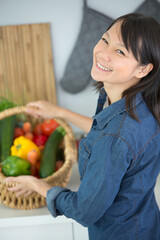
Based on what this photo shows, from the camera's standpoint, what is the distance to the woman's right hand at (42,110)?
3.26 feet

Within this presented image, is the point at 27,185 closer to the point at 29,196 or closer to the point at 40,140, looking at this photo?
the point at 29,196

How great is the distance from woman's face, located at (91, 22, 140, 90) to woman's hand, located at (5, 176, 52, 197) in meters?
0.36

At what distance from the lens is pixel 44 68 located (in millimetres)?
1420

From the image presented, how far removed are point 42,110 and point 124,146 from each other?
1.62 ft

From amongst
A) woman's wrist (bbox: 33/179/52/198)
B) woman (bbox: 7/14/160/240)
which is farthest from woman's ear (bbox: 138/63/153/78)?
woman's wrist (bbox: 33/179/52/198)

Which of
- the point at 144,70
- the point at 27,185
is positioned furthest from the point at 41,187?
the point at 144,70

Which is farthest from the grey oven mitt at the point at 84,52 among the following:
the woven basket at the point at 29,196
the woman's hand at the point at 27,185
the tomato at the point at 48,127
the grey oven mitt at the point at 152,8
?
the woman's hand at the point at 27,185

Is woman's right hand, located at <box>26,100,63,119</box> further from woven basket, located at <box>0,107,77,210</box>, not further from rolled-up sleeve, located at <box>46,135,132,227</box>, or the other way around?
rolled-up sleeve, located at <box>46,135,132,227</box>

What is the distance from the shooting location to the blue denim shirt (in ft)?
1.87

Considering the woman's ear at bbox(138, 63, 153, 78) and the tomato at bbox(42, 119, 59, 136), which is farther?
the tomato at bbox(42, 119, 59, 136)

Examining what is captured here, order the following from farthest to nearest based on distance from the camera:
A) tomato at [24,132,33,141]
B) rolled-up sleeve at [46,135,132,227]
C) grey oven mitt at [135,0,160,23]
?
grey oven mitt at [135,0,160,23]
tomato at [24,132,33,141]
rolled-up sleeve at [46,135,132,227]

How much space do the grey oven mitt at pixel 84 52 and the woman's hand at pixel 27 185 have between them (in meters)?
Result: 0.68

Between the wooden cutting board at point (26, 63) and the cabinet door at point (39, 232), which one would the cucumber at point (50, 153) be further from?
the wooden cutting board at point (26, 63)

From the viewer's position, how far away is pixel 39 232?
98 cm
